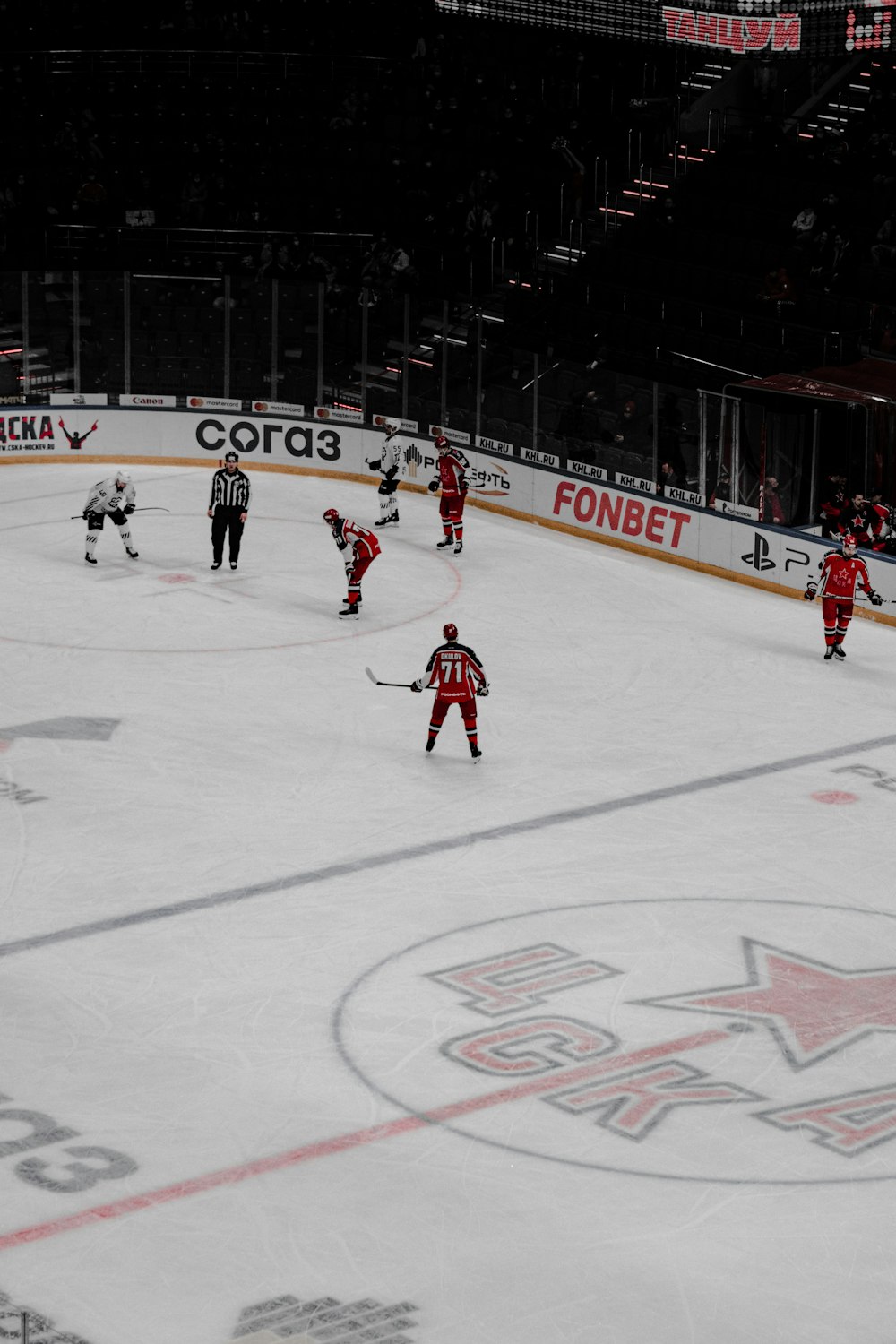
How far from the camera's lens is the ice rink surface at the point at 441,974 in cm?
924

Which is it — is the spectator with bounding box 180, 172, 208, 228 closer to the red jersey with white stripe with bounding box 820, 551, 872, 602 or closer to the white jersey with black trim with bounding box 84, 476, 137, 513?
the white jersey with black trim with bounding box 84, 476, 137, 513

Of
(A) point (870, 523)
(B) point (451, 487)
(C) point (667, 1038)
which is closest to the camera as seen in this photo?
(C) point (667, 1038)

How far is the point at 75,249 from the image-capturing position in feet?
97.8

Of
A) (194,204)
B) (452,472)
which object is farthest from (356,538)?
(194,204)

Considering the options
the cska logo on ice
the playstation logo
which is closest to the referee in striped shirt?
the playstation logo

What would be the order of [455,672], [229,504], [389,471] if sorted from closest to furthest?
[455,672]
[229,504]
[389,471]

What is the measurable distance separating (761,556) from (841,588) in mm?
3187

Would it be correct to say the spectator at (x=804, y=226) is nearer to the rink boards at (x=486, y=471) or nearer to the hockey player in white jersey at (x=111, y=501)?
the rink boards at (x=486, y=471)

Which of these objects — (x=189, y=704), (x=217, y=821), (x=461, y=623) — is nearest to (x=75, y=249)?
(x=461, y=623)

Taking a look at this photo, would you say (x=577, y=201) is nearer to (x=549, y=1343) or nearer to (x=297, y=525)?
(x=297, y=525)

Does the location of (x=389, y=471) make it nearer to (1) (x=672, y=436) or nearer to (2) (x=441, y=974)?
(1) (x=672, y=436)

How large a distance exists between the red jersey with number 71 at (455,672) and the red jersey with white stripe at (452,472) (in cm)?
680

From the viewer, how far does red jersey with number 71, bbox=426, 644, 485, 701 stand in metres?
15.9

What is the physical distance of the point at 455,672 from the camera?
1594 centimetres
